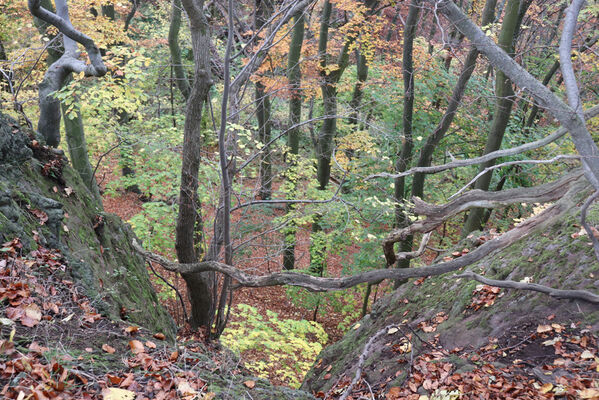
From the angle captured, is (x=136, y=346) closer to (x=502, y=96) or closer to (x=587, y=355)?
(x=587, y=355)

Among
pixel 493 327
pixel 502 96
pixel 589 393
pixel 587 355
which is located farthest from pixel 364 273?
pixel 502 96

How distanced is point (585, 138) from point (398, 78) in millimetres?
7905

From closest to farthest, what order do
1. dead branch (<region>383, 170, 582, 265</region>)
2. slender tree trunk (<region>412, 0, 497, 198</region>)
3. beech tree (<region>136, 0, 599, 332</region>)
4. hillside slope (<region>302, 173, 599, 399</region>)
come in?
hillside slope (<region>302, 173, 599, 399</region>) → beech tree (<region>136, 0, 599, 332</region>) → dead branch (<region>383, 170, 582, 265</region>) → slender tree trunk (<region>412, 0, 497, 198</region>)

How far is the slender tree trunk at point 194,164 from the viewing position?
535cm

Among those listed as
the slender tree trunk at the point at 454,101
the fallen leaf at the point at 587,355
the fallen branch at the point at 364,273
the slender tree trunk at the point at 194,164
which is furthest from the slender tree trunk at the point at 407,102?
the fallen leaf at the point at 587,355

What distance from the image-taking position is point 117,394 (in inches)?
96.0

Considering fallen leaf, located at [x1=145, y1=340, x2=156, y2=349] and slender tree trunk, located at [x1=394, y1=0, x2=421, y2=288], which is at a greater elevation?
slender tree trunk, located at [x1=394, y1=0, x2=421, y2=288]

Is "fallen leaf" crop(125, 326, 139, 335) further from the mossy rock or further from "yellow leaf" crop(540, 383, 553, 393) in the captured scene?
"yellow leaf" crop(540, 383, 553, 393)

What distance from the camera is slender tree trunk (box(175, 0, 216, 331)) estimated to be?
5.35m

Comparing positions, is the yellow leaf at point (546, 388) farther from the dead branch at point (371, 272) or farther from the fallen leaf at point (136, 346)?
the fallen leaf at point (136, 346)

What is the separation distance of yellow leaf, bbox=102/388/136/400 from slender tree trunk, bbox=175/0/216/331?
340 centimetres

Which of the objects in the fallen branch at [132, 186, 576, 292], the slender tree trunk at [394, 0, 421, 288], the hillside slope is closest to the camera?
the hillside slope

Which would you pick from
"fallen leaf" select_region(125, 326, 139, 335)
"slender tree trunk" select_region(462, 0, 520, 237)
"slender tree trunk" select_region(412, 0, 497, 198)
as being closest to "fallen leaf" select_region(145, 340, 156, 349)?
"fallen leaf" select_region(125, 326, 139, 335)

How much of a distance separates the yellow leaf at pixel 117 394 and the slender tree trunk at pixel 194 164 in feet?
11.2
